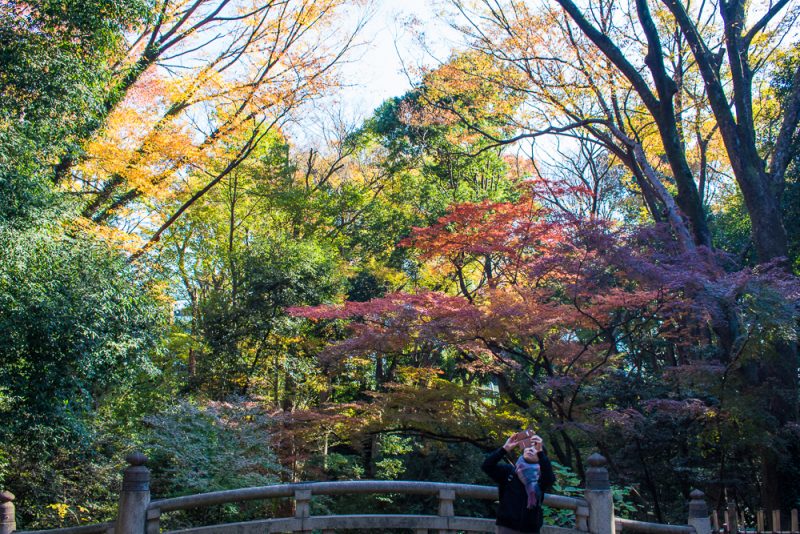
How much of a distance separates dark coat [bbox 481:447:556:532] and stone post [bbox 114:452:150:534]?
2.85 metres

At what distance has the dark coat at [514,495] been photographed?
4457mm

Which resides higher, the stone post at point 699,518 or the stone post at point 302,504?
the stone post at point 302,504

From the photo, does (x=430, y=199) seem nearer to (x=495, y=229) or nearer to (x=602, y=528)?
(x=495, y=229)

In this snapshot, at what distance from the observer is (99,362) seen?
8141mm

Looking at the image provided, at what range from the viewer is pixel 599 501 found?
559 centimetres

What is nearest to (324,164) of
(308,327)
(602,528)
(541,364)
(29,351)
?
(308,327)

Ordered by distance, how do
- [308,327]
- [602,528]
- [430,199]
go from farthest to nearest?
[430,199] < [308,327] < [602,528]

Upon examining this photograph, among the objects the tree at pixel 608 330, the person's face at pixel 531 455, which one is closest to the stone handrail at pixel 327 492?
the person's face at pixel 531 455

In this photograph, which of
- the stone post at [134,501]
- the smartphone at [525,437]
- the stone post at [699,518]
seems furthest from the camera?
the stone post at [699,518]

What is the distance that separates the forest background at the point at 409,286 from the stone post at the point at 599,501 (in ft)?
4.55

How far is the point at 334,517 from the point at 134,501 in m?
1.67

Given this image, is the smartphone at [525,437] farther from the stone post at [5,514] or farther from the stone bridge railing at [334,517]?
the stone post at [5,514]

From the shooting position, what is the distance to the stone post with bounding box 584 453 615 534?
218 inches

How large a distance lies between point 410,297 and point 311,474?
4182mm
